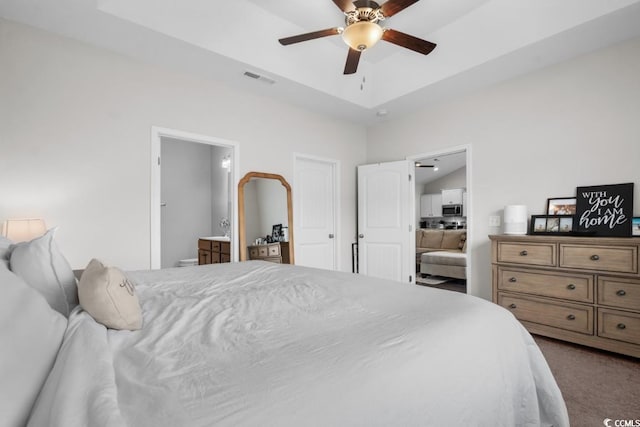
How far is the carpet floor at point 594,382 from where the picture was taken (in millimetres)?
1728

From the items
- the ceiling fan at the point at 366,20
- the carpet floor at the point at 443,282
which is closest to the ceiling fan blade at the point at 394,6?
the ceiling fan at the point at 366,20

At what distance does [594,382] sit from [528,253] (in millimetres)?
1131

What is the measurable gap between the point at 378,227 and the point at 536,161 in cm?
209

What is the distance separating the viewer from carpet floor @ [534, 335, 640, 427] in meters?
1.73

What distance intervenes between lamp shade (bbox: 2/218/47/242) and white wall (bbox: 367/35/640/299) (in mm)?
4109

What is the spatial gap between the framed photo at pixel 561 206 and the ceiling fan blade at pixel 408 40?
6.51 feet

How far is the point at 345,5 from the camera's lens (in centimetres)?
208

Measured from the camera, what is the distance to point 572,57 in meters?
3.00

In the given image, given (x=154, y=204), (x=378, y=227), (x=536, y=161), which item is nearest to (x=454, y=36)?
(x=536, y=161)

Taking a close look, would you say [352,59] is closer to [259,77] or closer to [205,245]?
[259,77]

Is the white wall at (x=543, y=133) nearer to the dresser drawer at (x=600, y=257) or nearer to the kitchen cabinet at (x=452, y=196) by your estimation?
the dresser drawer at (x=600, y=257)

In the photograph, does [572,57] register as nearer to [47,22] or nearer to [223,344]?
[223,344]

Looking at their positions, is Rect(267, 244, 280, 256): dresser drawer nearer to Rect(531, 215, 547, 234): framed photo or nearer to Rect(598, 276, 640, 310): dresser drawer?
Rect(531, 215, 547, 234): framed photo

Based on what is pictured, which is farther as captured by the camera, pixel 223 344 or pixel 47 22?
pixel 47 22
